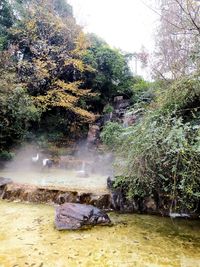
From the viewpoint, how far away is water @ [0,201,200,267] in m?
3.89

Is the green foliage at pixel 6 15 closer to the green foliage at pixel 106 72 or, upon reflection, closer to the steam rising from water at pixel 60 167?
the green foliage at pixel 106 72

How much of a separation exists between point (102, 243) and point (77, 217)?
0.90 metres

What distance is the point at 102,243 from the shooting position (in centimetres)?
452

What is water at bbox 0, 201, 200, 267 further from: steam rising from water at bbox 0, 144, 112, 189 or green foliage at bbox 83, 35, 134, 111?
green foliage at bbox 83, 35, 134, 111

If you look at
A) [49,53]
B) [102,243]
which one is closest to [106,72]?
[49,53]

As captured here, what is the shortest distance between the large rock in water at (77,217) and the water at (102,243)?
152 mm

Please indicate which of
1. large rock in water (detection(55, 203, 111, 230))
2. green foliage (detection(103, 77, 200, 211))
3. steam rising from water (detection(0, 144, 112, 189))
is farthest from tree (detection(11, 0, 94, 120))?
large rock in water (detection(55, 203, 111, 230))

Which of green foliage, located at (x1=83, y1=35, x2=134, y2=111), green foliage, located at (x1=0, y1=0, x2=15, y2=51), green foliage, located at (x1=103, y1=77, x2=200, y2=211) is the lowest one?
green foliage, located at (x1=103, y1=77, x2=200, y2=211)

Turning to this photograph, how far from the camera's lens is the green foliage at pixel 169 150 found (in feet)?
14.8

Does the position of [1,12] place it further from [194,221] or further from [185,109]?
[194,221]

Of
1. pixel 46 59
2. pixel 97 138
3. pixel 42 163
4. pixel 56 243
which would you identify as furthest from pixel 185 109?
pixel 46 59

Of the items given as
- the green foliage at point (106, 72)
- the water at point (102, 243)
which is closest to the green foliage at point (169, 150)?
the water at point (102, 243)

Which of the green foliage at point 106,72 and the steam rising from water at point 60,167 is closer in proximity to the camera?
the steam rising from water at point 60,167

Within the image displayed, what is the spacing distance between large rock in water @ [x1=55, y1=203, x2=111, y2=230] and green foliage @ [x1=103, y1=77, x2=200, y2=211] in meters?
0.77
